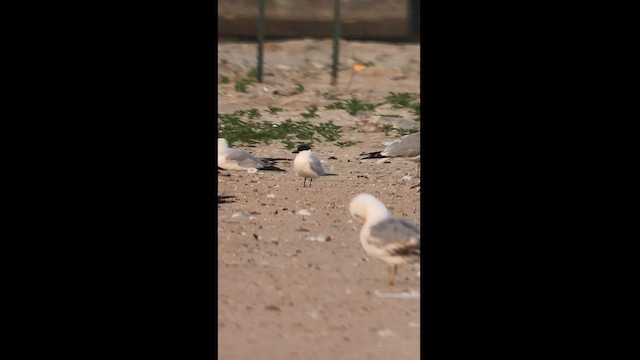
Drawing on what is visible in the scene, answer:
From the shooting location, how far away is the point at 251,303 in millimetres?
3400

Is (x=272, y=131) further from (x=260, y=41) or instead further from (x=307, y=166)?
(x=260, y=41)

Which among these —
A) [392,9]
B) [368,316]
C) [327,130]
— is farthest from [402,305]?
[392,9]

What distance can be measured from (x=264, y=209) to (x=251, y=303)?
170 centimetres

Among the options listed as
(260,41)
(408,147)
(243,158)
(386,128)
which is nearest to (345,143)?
(386,128)

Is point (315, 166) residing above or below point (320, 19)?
below

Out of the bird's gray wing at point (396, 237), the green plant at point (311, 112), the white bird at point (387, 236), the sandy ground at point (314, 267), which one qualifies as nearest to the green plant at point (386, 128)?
the sandy ground at point (314, 267)

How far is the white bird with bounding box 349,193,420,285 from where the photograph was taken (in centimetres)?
352

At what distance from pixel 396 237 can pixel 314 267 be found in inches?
18.3

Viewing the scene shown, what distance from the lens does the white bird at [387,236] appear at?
3.52 metres

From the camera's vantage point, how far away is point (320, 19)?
35.1ft

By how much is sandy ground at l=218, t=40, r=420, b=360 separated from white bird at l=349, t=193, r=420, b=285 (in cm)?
11

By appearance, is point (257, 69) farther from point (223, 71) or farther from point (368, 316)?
point (368, 316)

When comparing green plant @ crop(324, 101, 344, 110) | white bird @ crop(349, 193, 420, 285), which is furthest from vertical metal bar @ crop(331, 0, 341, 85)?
white bird @ crop(349, 193, 420, 285)
